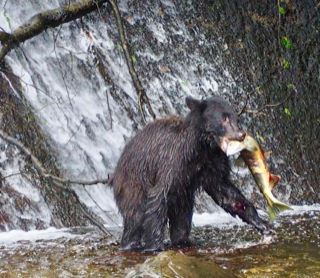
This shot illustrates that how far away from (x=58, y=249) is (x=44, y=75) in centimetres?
376

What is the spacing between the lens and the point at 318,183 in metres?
10.9

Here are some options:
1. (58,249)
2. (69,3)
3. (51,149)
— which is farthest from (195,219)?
(69,3)

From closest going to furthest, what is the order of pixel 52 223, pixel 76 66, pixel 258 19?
pixel 52 223, pixel 76 66, pixel 258 19

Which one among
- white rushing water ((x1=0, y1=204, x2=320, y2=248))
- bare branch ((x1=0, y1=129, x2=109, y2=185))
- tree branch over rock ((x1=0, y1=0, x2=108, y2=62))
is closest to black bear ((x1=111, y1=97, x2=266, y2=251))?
bare branch ((x1=0, y1=129, x2=109, y2=185))

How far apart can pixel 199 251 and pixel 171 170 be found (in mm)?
807

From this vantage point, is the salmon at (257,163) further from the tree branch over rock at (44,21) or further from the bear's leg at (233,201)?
the tree branch over rock at (44,21)

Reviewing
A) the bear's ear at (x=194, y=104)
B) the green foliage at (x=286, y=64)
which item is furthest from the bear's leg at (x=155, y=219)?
the green foliage at (x=286, y=64)

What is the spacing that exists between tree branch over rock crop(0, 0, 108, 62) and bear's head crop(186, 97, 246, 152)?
3132 millimetres

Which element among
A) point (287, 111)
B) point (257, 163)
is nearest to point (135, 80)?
point (257, 163)

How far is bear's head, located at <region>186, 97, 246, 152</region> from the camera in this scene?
7.05 m

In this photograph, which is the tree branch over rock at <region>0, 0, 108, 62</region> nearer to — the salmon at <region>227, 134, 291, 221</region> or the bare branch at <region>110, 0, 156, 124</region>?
the bare branch at <region>110, 0, 156, 124</region>

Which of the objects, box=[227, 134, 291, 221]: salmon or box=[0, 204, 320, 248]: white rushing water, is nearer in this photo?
box=[227, 134, 291, 221]: salmon

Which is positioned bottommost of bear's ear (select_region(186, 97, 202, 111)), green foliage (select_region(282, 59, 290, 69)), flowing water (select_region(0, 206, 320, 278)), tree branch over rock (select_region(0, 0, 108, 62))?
flowing water (select_region(0, 206, 320, 278))

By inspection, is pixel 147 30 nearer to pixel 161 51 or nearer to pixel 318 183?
pixel 161 51
